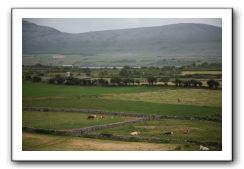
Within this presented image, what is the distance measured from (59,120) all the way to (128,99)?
0.68m

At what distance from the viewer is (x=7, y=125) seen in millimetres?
7246

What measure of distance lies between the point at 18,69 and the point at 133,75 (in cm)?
106

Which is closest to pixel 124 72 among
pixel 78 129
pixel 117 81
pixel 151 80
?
pixel 117 81

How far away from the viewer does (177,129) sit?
732cm

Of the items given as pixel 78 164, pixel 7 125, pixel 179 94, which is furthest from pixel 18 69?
pixel 179 94

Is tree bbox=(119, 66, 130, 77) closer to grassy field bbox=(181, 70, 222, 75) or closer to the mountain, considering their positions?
the mountain

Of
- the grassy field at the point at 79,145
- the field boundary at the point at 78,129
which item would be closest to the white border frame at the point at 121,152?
the grassy field at the point at 79,145

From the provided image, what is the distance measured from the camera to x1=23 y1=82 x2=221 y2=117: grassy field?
7.33 m

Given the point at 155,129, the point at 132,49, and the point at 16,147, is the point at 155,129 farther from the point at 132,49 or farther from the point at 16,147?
the point at 16,147

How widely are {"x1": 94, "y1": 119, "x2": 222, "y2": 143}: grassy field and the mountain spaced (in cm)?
60

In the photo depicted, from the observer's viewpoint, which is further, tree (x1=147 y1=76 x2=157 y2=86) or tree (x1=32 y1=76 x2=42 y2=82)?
tree (x1=147 y1=76 x2=157 y2=86)

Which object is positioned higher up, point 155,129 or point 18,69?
point 18,69

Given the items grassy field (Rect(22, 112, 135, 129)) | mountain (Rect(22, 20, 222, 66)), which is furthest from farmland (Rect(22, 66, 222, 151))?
mountain (Rect(22, 20, 222, 66))

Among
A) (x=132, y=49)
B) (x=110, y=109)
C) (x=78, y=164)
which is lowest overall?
(x=78, y=164)
